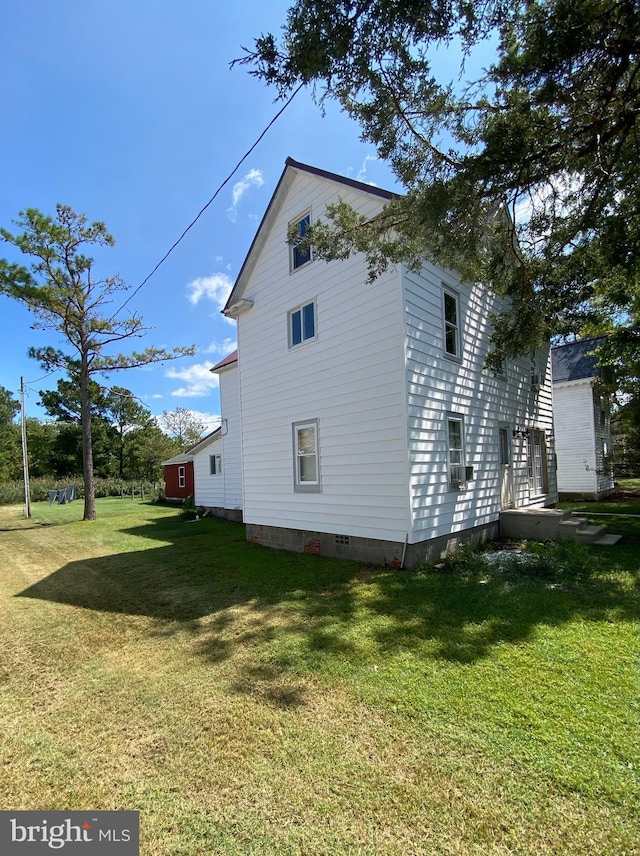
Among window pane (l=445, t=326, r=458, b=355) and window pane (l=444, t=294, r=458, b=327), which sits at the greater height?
window pane (l=444, t=294, r=458, b=327)

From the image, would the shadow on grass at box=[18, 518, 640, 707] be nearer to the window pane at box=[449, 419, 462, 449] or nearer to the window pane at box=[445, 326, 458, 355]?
the window pane at box=[449, 419, 462, 449]

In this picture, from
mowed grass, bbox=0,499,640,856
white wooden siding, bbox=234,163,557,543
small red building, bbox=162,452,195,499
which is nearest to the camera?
mowed grass, bbox=0,499,640,856

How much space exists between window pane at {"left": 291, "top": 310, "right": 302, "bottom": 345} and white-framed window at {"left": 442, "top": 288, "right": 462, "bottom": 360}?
3.21 m

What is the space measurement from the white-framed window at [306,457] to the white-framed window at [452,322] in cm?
334

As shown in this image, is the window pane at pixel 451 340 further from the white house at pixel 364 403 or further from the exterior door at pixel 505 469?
the exterior door at pixel 505 469

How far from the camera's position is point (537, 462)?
40.1 ft

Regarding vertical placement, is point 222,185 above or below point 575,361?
above

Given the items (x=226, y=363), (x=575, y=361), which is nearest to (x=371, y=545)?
(x=226, y=363)

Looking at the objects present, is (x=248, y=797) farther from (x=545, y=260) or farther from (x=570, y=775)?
(x=545, y=260)

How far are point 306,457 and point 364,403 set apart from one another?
6.98ft

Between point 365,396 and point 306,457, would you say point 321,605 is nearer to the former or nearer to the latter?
point 365,396

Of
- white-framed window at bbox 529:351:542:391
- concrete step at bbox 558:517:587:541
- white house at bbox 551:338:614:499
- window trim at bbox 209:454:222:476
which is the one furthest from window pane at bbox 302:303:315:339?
white house at bbox 551:338:614:499

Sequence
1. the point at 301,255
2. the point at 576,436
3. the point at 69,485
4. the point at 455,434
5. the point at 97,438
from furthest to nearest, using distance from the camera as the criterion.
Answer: the point at 97,438
the point at 69,485
the point at 576,436
the point at 301,255
the point at 455,434

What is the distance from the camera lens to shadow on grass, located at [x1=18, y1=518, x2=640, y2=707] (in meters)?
4.07
